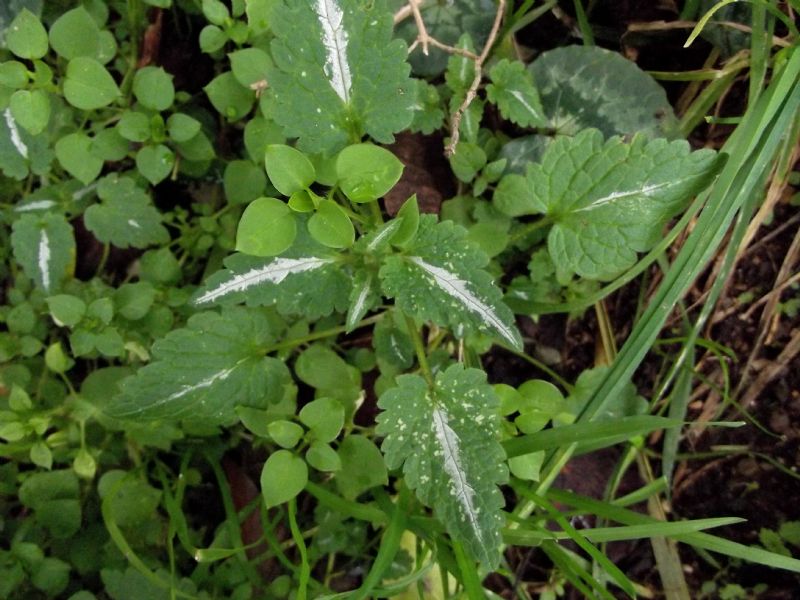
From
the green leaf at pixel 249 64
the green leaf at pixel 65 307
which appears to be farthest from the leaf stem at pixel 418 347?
the green leaf at pixel 65 307

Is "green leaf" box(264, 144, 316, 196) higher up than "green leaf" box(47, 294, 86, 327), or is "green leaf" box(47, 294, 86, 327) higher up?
"green leaf" box(264, 144, 316, 196)

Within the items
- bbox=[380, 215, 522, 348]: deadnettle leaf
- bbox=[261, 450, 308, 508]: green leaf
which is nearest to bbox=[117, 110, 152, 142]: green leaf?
bbox=[380, 215, 522, 348]: deadnettle leaf

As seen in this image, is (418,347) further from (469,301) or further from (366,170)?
(366,170)

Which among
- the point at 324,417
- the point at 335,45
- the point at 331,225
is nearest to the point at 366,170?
the point at 331,225

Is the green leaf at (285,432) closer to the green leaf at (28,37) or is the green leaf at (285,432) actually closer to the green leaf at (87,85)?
the green leaf at (87,85)

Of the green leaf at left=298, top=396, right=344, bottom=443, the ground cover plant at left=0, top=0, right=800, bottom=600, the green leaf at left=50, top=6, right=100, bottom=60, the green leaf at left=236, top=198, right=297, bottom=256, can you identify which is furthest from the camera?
the green leaf at left=50, top=6, right=100, bottom=60

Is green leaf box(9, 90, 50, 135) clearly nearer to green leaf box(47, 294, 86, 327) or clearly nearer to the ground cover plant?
the ground cover plant

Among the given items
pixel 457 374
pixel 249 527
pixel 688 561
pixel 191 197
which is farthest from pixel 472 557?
pixel 191 197
